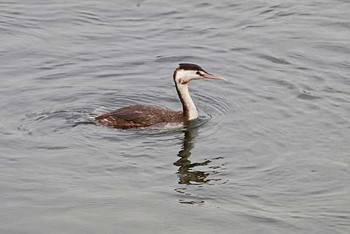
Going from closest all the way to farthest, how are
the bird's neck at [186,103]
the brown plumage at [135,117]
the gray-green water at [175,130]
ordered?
the gray-green water at [175,130], the brown plumage at [135,117], the bird's neck at [186,103]

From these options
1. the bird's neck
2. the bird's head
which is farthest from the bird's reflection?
the bird's head

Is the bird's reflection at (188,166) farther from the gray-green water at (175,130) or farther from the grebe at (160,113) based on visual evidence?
the grebe at (160,113)

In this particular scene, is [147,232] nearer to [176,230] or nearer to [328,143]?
[176,230]

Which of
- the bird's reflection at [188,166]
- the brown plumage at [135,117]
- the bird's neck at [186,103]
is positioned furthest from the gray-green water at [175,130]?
the bird's neck at [186,103]

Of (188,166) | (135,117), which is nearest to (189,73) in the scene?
(135,117)

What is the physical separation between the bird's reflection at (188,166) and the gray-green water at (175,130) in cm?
3

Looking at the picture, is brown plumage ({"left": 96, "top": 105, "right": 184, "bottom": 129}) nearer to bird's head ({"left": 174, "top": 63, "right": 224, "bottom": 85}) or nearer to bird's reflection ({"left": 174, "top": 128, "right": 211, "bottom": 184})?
bird's reflection ({"left": 174, "top": 128, "right": 211, "bottom": 184})

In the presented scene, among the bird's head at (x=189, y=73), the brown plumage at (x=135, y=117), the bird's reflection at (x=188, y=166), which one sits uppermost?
the bird's head at (x=189, y=73)

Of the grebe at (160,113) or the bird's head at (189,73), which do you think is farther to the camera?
the bird's head at (189,73)

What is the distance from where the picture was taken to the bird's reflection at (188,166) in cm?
1276

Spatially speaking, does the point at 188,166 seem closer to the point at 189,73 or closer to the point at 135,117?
the point at 135,117

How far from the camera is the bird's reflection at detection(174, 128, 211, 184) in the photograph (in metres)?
12.8

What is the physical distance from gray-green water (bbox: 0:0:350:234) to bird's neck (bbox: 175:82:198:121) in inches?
9.6

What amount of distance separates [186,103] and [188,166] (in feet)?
6.37
